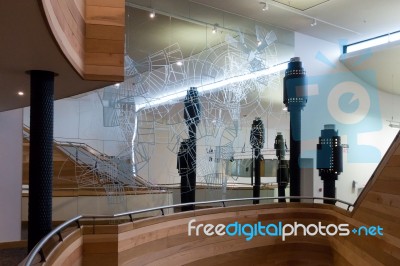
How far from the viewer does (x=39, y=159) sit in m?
3.44

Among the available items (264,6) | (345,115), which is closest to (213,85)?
(264,6)

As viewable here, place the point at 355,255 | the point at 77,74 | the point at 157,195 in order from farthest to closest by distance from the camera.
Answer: the point at 157,195 → the point at 355,255 → the point at 77,74

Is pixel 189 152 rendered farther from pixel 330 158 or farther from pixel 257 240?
pixel 330 158

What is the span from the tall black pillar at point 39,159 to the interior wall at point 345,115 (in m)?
6.91

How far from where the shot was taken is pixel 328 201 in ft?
23.9

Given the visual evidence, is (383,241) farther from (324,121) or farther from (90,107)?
(324,121)

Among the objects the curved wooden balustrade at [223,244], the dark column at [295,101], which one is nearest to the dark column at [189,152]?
the curved wooden balustrade at [223,244]

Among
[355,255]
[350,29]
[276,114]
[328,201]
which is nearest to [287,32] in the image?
[350,29]

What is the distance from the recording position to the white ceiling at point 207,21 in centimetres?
238

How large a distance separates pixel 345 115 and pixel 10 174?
829cm

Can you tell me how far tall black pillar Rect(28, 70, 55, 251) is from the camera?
3426 millimetres

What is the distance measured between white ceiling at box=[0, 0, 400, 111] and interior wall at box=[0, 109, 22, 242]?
0.61m

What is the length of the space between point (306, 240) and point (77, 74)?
4.87 metres

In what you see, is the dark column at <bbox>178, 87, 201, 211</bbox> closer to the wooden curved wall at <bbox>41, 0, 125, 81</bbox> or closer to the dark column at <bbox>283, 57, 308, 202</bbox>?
the dark column at <bbox>283, 57, 308, 202</bbox>
